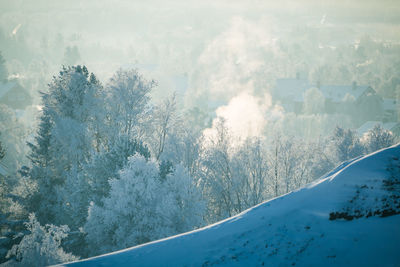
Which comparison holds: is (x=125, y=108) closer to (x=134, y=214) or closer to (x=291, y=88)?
(x=134, y=214)

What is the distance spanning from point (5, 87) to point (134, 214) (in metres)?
73.1

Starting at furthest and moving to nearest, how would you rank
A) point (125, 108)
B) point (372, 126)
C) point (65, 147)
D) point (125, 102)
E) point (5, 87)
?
point (5, 87) → point (372, 126) → point (125, 108) → point (125, 102) → point (65, 147)

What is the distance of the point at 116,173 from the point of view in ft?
64.8

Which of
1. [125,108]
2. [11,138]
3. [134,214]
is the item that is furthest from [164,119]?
[11,138]

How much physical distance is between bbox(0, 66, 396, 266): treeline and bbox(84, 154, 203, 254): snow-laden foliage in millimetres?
60

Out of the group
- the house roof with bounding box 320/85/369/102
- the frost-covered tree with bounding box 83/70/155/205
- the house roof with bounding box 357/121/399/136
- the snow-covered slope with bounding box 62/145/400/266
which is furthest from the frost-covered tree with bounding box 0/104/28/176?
the house roof with bounding box 320/85/369/102

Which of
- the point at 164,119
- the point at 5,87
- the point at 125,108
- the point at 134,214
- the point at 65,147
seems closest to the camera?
the point at 134,214

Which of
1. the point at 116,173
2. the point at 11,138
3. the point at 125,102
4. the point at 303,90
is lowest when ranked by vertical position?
the point at 116,173

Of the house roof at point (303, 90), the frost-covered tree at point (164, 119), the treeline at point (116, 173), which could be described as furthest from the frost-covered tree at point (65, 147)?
the house roof at point (303, 90)

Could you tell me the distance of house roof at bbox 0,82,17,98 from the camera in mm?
72387

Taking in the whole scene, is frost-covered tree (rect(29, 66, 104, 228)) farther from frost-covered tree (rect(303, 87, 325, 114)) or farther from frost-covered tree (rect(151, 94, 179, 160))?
frost-covered tree (rect(303, 87, 325, 114))

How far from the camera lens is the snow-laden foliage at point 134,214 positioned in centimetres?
1762

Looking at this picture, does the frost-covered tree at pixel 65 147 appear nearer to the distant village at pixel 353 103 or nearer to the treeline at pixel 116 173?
the treeline at pixel 116 173

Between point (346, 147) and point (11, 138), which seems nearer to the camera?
point (346, 147)
